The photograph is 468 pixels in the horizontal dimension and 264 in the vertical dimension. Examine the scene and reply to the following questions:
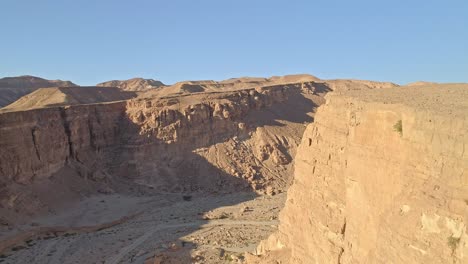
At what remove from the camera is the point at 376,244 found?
1145 centimetres

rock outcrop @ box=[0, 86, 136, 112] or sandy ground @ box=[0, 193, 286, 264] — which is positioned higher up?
rock outcrop @ box=[0, 86, 136, 112]

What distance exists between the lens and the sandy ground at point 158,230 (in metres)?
27.5

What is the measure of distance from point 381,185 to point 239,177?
34438 mm

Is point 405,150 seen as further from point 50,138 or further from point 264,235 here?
point 50,138

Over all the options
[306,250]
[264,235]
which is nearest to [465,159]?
[306,250]

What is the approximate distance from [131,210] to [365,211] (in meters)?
29.6

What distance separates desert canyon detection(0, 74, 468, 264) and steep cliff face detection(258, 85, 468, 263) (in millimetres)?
39

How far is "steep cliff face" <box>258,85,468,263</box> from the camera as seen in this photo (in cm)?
949

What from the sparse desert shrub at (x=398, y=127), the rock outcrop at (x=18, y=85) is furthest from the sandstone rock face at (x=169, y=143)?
the rock outcrop at (x=18, y=85)

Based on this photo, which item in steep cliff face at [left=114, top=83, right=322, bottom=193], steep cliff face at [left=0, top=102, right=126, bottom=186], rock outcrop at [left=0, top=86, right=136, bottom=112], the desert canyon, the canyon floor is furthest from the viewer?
rock outcrop at [left=0, top=86, right=136, bottom=112]

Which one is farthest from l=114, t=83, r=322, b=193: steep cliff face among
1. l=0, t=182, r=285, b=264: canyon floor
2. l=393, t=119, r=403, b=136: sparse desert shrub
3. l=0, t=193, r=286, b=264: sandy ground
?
l=393, t=119, r=403, b=136: sparse desert shrub

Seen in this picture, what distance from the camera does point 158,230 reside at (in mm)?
33781

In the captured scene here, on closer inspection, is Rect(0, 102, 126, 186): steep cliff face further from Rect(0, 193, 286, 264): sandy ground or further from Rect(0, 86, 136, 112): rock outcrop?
Rect(0, 86, 136, 112): rock outcrop

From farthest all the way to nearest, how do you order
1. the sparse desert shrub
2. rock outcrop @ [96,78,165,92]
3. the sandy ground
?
1. rock outcrop @ [96,78,165,92]
2. the sandy ground
3. the sparse desert shrub
